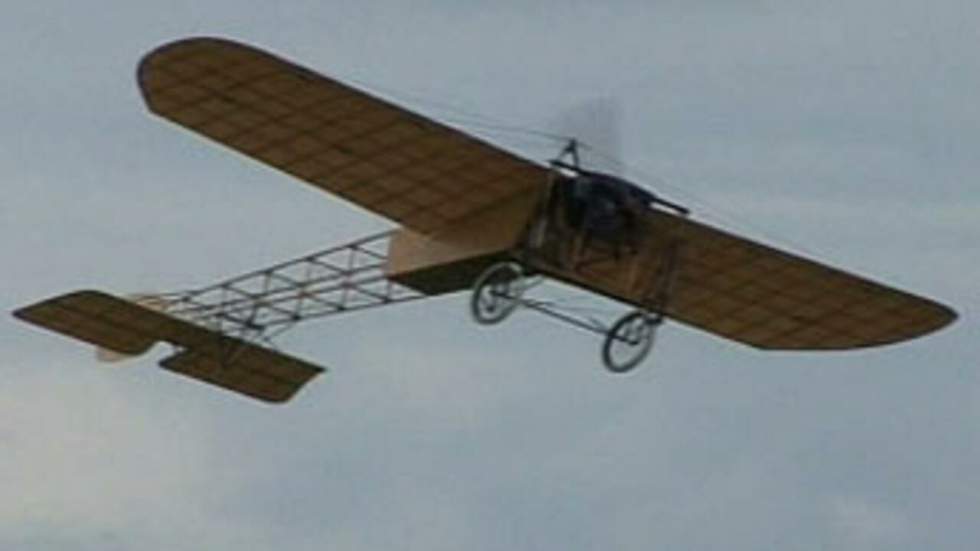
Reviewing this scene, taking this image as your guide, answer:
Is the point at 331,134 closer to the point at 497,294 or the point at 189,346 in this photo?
the point at 497,294

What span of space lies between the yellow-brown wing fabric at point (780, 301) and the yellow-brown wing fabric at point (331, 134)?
267cm

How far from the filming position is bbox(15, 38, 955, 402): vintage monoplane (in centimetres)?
3788

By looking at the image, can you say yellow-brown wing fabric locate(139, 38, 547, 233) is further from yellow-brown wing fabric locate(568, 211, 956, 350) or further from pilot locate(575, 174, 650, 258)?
yellow-brown wing fabric locate(568, 211, 956, 350)

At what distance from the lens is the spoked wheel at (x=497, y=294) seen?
38312 mm

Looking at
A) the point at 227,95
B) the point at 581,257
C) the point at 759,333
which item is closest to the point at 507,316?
the point at 581,257

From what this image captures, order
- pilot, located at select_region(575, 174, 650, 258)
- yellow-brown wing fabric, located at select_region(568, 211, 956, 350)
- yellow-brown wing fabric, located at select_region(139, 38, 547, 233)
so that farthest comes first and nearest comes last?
1. yellow-brown wing fabric, located at select_region(568, 211, 956, 350)
2. pilot, located at select_region(575, 174, 650, 258)
3. yellow-brown wing fabric, located at select_region(139, 38, 547, 233)

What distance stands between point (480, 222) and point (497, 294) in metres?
1.49

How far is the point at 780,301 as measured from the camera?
43.0 m

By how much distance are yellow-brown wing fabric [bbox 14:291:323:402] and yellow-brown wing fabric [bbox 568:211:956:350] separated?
500cm

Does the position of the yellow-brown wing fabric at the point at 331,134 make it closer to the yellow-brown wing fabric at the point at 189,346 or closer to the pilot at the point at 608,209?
the pilot at the point at 608,209

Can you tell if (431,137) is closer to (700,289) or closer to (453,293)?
(453,293)

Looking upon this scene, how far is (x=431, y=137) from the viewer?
38750mm

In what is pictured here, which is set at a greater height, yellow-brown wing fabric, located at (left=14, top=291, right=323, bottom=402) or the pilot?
the pilot

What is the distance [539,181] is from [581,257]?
1051 mm
